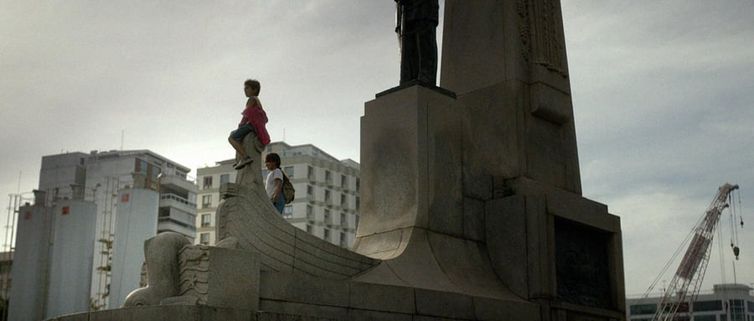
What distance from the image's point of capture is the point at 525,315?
14.6 m

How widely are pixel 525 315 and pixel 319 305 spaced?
4124 millimetres

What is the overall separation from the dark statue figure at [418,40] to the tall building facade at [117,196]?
180 feet

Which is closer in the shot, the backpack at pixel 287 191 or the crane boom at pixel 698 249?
the backpack at pixel 287 191

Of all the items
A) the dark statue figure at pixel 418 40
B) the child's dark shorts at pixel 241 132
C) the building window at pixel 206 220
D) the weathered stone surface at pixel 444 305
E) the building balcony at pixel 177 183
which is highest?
the building balcony at pixel 177 183

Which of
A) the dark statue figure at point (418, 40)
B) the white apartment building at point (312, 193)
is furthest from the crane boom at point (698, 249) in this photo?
the dark statue figure at point (418, 40)

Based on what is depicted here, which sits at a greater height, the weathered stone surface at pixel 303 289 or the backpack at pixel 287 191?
the backpack at pixel 287 191

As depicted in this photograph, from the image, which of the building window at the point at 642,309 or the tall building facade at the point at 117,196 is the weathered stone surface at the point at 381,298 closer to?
the tall building facade at the point at 117,196

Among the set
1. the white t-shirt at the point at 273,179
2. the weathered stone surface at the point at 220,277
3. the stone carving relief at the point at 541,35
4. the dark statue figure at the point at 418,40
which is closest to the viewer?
the weathered stone surface at the point at 220,277

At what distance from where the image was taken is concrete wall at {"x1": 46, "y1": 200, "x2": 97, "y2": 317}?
71.3 m

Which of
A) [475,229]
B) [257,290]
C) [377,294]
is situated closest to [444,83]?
[475,229]

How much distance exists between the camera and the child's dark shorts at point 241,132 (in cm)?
1215

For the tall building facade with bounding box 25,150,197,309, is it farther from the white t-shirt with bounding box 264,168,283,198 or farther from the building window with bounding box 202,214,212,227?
the white t-shirt with bounding box 264,168,283,198

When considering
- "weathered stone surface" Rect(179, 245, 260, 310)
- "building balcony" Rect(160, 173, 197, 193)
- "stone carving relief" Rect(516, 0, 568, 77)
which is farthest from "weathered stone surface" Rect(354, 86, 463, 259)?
"building balcony" Rect(160, 173, 197, 193)

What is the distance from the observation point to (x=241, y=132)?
40.0ft
